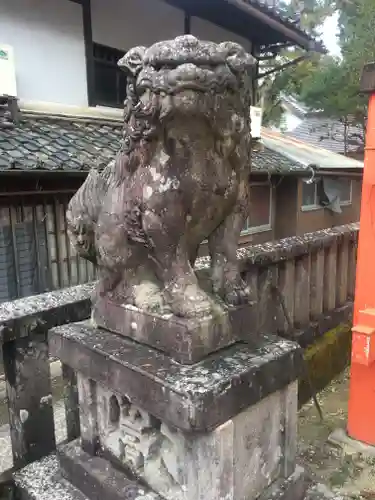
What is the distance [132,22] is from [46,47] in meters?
1.80

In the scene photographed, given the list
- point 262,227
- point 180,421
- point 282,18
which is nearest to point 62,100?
point 282,18

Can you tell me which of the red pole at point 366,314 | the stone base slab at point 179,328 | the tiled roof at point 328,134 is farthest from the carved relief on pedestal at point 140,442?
the tiled roof at point 328,134

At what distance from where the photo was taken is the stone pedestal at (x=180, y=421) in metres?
1.54

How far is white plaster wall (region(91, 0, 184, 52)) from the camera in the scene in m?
6.95

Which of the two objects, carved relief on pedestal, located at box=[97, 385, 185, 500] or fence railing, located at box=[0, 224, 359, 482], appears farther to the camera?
fence railing, located at box=[0, 224, 359, 482]

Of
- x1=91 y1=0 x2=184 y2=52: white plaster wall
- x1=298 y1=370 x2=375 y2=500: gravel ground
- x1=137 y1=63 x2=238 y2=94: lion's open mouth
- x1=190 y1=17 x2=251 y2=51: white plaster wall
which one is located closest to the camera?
x1=137 y1=63 x2=238 y2=94: lion's open mouth

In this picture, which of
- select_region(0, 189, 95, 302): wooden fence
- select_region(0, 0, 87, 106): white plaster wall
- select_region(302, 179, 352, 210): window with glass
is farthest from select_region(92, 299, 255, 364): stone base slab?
select_region(302, 179, 352, 210): window with glass

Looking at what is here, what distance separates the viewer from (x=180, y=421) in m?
1.49

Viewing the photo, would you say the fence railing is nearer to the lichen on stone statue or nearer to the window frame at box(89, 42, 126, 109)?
the lichen on stone statue

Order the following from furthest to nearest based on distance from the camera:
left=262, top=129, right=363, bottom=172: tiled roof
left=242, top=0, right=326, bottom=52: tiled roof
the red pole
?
left=262, top=129, right=363, bottom=172: tiled roof, left=242, top=0, right=326, bottom=52: tiled roof, the red pole

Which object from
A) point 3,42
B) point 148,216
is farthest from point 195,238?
point 3,42

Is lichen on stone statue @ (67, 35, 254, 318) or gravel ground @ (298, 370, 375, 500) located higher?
lichen on stone statue @ (67, 35, 254, 318)

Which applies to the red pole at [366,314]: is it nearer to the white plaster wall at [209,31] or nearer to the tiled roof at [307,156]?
the white plaster wall at [209,31]

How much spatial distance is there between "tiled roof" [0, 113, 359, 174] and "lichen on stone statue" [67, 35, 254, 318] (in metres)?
3.20
